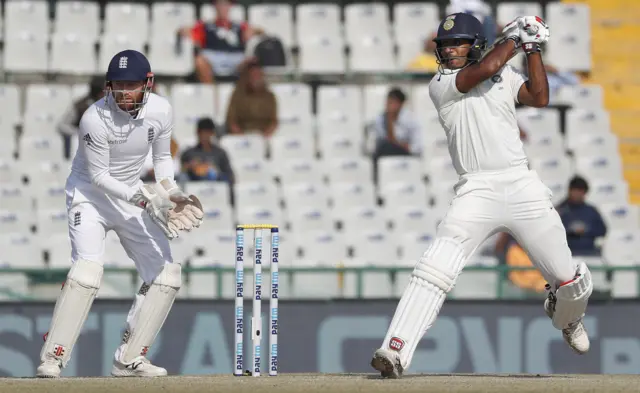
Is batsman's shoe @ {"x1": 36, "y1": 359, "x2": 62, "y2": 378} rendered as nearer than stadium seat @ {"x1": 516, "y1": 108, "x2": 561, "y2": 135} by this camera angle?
Yes

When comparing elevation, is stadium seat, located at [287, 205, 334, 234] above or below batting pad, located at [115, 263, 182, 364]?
above

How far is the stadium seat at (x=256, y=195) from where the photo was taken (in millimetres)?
11773

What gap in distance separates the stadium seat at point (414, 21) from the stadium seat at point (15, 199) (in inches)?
175

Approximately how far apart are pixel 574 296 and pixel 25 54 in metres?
8.10

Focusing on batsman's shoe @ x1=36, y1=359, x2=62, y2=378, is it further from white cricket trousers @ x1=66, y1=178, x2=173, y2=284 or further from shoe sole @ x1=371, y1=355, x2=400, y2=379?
shoe sole @ x1=371, y1=355, x2=400, y2=379

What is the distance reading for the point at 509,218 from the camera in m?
6.95

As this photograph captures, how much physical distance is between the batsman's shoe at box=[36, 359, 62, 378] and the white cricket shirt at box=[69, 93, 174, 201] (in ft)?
3.22

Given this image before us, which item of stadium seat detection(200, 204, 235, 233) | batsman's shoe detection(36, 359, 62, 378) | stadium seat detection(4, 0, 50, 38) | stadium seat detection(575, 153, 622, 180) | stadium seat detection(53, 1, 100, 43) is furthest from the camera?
stadium seat detection(53, 1, 100, 43)

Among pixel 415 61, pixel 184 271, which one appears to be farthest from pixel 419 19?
pixel 184 271

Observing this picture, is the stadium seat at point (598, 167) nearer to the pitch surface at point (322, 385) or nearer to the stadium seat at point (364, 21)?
the stadium seat at point (364, 21)

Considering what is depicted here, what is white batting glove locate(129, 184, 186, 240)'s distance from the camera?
7.46 metres

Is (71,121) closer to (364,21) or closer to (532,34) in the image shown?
(364,21)

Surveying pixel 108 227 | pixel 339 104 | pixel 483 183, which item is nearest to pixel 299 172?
pixel 339 104

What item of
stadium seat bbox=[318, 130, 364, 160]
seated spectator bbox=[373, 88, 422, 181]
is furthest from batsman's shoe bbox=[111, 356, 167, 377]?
seated spectator bbox=[373, 88, 422, 181]
